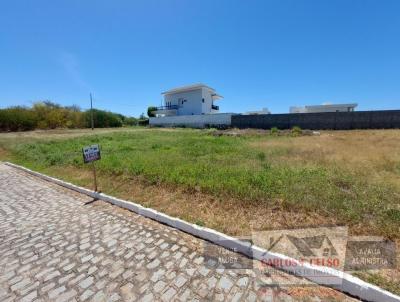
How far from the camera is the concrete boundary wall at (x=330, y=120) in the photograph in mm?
18125

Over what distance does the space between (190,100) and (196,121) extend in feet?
24.4

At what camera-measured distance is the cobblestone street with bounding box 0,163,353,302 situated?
2.04 metres

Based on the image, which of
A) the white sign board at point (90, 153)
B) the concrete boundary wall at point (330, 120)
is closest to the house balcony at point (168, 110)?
the concrete boundary wall at point (330, 120)

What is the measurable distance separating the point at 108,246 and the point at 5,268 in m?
1.14

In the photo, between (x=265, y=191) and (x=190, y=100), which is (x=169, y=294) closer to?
(x=265, y=191)

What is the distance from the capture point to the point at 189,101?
37375 millimetres

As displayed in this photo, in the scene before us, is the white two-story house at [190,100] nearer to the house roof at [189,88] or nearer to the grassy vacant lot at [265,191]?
the house roof at [189,88]

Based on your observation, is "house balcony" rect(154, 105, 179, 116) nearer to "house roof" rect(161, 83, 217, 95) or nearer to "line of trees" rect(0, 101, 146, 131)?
"house roof" rect(161, 83, 217, 95)

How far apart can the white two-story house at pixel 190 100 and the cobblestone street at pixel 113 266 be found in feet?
111

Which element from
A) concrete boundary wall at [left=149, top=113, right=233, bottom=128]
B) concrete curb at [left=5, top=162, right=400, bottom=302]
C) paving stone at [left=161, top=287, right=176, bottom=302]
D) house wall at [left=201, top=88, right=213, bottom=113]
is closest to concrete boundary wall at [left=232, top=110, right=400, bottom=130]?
concrete boundary wall at [left=149, top=113, right=233, bottom=128]

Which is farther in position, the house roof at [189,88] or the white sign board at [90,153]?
the house roof at [189,88]

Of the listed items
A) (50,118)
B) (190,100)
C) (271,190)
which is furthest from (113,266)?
(50,118)

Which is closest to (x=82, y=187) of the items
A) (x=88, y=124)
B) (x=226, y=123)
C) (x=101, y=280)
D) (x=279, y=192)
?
(x=101, y=280)

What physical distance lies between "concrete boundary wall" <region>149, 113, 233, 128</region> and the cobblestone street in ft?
82.6
